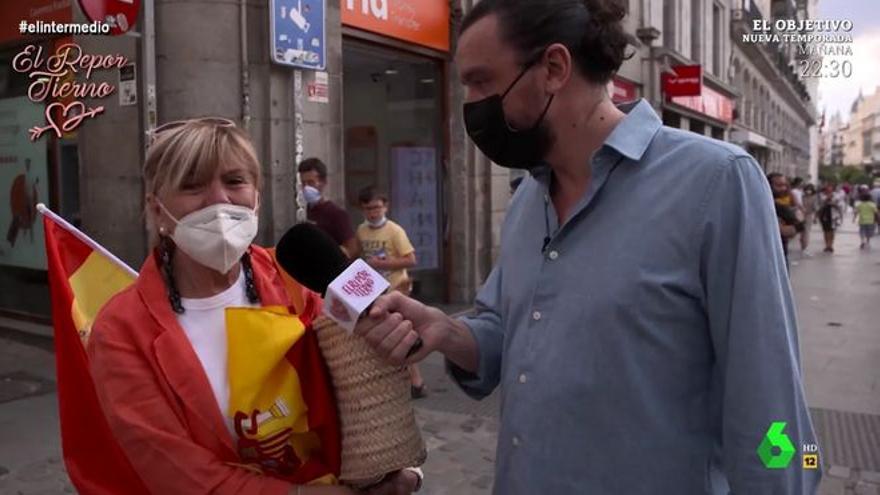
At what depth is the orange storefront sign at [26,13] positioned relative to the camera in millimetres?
7609

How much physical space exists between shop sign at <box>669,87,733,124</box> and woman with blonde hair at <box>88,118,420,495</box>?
18472mm

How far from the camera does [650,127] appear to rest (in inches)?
67.7

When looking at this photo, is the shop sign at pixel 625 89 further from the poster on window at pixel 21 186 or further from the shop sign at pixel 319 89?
the poster on window at pixel 21 186

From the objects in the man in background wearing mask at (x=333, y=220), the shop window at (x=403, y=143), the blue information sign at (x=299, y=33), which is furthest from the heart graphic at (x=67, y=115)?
the shop window at (x=403, y=143)

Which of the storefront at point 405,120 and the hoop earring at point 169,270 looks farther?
the storefront at point 405,120

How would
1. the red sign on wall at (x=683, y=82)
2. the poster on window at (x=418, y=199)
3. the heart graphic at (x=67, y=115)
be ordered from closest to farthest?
the heart graphic at (x=67, y=115) → the poster on window at (x=418, y=199) → the red sign on wall at (x=683, y=82)

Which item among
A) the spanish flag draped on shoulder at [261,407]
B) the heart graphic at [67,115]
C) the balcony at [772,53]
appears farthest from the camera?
the balcony at [772,53]

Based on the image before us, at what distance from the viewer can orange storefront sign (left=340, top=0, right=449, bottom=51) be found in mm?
8617

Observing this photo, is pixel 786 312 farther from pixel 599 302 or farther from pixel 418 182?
pixel 418 182

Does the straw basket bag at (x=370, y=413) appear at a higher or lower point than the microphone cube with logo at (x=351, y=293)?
lower

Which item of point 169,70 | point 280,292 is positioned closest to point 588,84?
point 280,292

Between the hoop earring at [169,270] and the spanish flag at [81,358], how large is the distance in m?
0.28

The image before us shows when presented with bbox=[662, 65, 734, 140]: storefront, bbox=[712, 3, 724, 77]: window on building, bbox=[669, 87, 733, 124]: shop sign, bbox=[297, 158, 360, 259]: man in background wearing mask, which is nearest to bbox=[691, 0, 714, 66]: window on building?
bbox=[662, 65, 734, 140]: storefront

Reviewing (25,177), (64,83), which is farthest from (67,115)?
(25,177)
